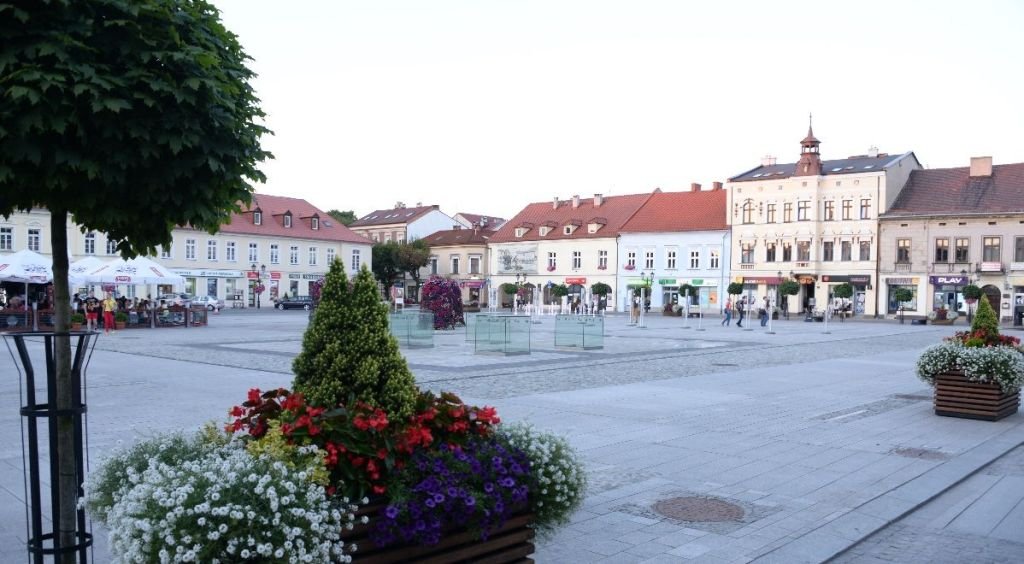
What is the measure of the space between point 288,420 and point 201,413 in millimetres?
8186

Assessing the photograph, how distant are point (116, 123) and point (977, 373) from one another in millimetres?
11777

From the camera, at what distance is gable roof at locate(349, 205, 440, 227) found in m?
83.3

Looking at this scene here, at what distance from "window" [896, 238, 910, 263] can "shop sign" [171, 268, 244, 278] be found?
4944 cm

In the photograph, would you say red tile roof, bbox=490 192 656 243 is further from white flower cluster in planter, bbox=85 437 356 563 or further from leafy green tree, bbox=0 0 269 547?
white flower cluster in planter, bbox=85 437 356 563

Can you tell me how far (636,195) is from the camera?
73.1 meters

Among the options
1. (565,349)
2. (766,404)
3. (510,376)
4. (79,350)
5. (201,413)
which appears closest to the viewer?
(79,350)

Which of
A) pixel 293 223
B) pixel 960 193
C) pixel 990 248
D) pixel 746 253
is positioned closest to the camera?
pixel 990 248

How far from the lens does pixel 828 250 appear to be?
198ft

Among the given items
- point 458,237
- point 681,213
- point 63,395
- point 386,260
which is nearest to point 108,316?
point 63,395

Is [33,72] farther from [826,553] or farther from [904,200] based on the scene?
[904,200]

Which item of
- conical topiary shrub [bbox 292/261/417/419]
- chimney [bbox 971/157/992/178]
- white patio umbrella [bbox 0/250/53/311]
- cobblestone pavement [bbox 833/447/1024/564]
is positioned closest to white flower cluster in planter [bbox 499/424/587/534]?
conical topiary shrub [bbox 292/261/417/419]

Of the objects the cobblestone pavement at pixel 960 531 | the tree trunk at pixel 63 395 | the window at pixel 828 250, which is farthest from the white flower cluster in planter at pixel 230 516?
the window at pixel 828 250

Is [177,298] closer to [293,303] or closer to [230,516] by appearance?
[293,303]

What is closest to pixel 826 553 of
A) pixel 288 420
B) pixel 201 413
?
pixel 288 420
